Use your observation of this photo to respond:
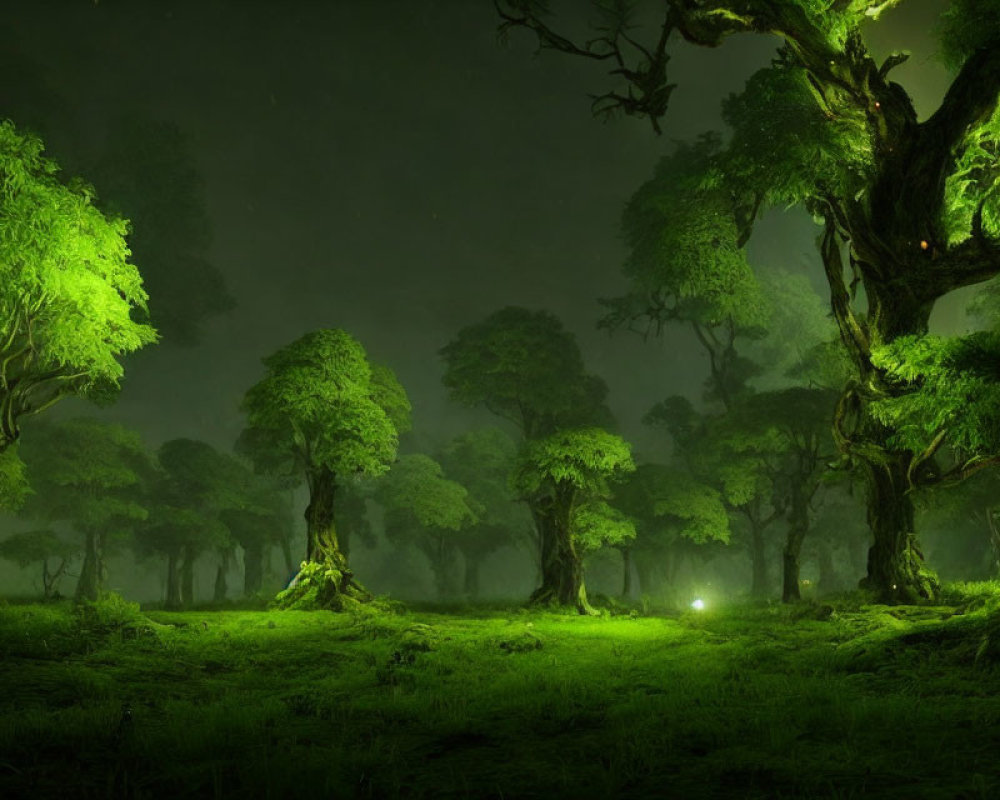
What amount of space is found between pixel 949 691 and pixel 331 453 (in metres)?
16.0

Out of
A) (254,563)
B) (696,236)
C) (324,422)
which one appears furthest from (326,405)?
(254,563)

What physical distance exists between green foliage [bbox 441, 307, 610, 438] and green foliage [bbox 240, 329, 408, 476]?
13402 millimetres

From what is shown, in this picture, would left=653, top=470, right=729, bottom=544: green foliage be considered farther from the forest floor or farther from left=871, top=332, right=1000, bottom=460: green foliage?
left=871, top=332, right=1000, bottom=460: green foliage

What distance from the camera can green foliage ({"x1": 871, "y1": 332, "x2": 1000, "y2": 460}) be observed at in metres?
8.79

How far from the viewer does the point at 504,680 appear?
7.51 m

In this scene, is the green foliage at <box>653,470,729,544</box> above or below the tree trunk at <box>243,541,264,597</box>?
above

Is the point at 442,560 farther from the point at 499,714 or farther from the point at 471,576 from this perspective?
the point at 499,714

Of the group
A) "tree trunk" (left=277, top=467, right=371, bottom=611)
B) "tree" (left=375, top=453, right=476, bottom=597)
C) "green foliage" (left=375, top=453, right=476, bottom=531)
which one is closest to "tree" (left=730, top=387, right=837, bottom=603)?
"tree trunk" (left=277, top=467, right=371, bottom=611)

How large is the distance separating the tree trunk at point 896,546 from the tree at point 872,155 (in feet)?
0.09

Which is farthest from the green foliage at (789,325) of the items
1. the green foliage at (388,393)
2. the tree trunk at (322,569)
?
the tree trunk at (322,569)

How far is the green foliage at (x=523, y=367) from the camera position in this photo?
32344mm

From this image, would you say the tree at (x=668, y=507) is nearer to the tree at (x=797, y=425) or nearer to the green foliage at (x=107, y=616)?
the tree at (x=797, y=425)

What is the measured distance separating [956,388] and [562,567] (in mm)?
13923

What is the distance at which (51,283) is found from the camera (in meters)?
12.4
